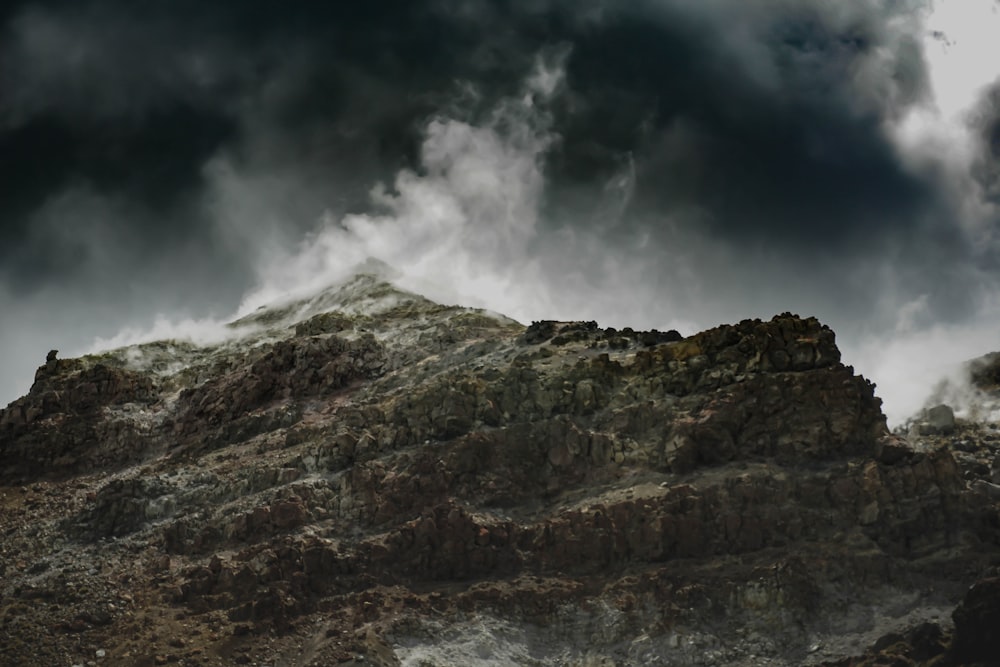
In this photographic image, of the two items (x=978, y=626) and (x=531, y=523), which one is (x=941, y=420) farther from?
(x=531, y=523)

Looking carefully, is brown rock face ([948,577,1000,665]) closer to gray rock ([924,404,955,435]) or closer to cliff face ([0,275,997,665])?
cliff face ([0,275,997,665])

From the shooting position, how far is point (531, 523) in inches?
2435

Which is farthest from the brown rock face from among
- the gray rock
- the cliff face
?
the gray rock

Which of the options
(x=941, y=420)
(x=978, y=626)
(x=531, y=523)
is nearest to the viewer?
(x=978, y=626)

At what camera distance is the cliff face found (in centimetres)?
5400

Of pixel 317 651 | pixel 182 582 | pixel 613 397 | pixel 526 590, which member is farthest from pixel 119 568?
pixel 613 397

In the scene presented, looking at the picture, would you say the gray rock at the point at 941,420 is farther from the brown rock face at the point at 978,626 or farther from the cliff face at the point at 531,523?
the brown rock face at the point at 978,626

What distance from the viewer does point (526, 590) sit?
57.4 metres

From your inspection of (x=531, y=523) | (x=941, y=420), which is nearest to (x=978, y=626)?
(x=531, y=523)

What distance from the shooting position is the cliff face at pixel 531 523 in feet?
177

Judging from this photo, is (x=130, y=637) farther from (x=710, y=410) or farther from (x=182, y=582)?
(x=710, y=410)

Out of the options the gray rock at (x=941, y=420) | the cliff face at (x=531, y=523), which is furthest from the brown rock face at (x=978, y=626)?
the gray rock at (x=941, y=420)

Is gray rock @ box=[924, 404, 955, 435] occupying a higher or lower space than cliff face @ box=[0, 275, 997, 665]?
higher

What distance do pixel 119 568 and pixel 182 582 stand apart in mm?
6598
